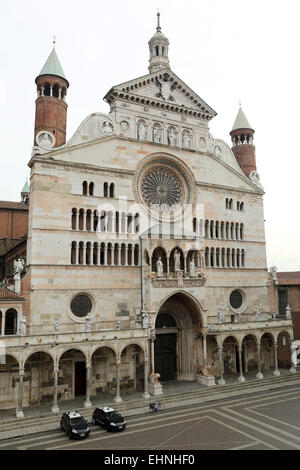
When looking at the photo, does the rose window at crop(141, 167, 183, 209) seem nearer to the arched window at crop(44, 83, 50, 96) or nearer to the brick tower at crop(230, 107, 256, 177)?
the brick tower at crop(230, 107, 256, 177)

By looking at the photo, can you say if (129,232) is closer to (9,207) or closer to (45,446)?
(45,446)

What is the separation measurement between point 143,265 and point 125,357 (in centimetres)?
755

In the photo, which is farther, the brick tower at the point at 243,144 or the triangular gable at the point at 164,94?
the brick tower at the point at 243,144

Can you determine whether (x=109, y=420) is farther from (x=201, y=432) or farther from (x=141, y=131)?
(x=141, y=131)

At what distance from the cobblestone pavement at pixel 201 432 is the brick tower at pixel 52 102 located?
21832 millimetres

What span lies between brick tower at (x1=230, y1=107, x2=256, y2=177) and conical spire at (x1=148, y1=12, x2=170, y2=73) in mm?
10462

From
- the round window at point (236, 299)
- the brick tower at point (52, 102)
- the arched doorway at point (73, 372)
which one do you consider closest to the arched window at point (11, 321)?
the arched doorway at point (73, 372)

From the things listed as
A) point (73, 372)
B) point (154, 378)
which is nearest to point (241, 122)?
point (154, 378)

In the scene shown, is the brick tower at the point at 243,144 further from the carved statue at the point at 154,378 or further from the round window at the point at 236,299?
the carved statue at the point at 154,378

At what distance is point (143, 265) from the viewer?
101 feet

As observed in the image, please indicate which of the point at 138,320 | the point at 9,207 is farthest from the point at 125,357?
the point at 9,207

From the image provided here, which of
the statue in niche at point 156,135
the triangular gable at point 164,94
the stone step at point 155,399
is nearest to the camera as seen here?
the stone step at point 155,399

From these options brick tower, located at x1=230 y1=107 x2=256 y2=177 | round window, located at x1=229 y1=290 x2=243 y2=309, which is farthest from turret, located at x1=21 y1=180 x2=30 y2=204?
round window, located at x1=229 y1=290 x2=243 y2=309

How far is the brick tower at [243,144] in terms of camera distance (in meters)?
41.1
